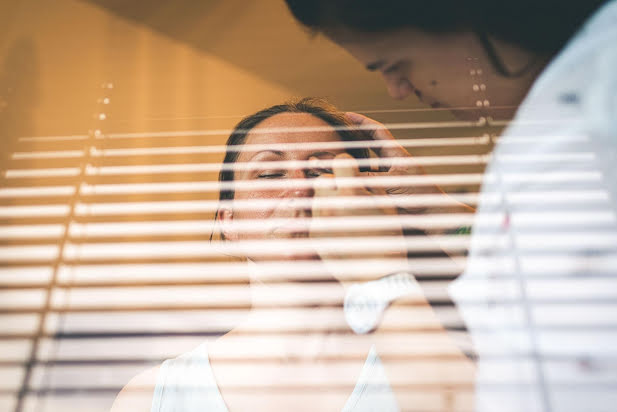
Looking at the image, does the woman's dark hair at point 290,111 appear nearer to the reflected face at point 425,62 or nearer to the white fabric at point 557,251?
the reflected face at point 425,62

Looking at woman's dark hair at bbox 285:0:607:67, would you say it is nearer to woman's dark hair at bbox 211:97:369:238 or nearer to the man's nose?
the man's nose

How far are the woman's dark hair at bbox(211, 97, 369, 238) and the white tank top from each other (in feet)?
1.41

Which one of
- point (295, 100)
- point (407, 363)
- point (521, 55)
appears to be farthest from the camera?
point (295, 100)

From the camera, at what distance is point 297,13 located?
1.21 m

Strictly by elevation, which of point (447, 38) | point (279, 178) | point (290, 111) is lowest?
point (279, 178)

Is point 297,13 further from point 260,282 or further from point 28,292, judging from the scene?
point 28,292

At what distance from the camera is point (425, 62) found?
3.43 feet

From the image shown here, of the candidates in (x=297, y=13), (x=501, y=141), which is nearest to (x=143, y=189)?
(x=297, y=13)

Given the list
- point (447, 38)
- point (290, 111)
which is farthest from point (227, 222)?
point (447, 38)

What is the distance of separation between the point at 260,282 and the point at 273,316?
0.08 m

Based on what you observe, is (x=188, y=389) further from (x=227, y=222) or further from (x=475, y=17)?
(x=475, y=17)

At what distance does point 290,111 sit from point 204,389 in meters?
0.73

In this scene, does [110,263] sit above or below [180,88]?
below

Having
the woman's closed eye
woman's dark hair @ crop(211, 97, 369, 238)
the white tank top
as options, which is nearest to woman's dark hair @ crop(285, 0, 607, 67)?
woman's dark hair @ crop(211, 97, 369, 238)
